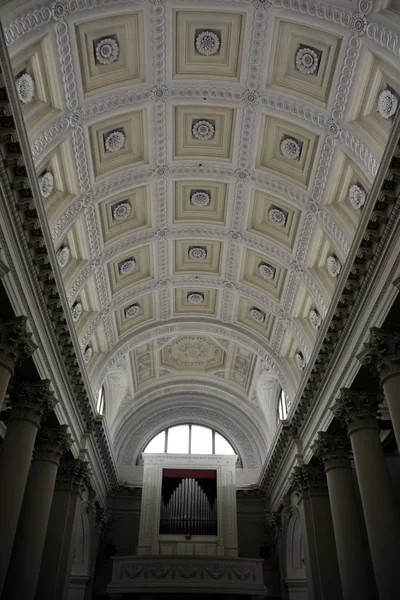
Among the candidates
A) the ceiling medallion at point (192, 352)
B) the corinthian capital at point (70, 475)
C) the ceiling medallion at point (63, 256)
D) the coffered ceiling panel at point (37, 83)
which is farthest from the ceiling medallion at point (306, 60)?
the ceiling medallion at point (192, 352)

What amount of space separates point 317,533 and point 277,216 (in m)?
9.23

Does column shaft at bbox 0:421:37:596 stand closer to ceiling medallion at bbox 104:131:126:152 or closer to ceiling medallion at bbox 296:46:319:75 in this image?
ceiling medallion at bbox 104:131:126:152

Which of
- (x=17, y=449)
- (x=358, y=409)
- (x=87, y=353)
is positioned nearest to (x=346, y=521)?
(x=358, y=409)

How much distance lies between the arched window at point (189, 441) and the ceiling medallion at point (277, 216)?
42.9ft

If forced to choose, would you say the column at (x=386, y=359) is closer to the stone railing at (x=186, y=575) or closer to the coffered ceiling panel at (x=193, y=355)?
the stone railing at (x=186, y=575)

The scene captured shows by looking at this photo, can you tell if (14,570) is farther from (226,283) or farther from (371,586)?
(226,283)

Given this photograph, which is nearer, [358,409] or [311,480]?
[358,409]

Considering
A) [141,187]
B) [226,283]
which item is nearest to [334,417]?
[226,283]

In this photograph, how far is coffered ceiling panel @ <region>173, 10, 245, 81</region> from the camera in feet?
36.9

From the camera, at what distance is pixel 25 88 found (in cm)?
1045

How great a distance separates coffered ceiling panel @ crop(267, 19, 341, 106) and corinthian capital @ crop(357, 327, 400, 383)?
5.38 meters

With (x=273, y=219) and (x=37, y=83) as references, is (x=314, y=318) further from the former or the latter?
(x=37, y=83)

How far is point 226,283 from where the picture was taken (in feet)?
61.8

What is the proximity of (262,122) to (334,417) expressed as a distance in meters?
7.79
